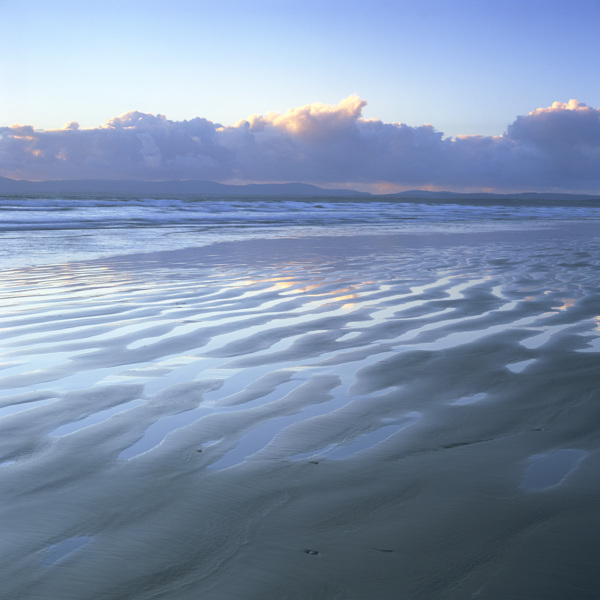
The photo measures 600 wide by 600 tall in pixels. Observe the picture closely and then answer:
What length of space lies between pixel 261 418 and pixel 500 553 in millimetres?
1210

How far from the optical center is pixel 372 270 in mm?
7586

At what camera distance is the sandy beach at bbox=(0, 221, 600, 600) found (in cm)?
147

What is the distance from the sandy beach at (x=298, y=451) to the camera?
147 cm

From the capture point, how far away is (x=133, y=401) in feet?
8.93

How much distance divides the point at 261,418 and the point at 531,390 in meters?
1.27

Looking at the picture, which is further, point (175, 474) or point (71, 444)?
point (71, 444)

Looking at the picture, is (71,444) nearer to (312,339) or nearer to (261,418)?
(261,418)

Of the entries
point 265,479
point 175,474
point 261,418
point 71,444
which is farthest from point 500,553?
point 71,444

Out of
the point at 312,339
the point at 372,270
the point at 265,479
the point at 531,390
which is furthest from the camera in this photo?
the point at 372,270

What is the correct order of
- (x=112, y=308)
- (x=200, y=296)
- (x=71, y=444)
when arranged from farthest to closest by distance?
1. (x=200, y=296)
2. (x=112, y=308)
3. (x=71, y=444)

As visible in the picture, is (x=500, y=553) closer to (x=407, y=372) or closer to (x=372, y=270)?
(x=407, y=372)

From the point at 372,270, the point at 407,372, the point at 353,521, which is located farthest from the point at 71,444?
the point at 372,270

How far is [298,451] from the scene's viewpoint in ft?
7.24

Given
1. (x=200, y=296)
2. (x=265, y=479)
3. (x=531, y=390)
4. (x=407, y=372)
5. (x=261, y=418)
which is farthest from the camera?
(x=200, y=296)
